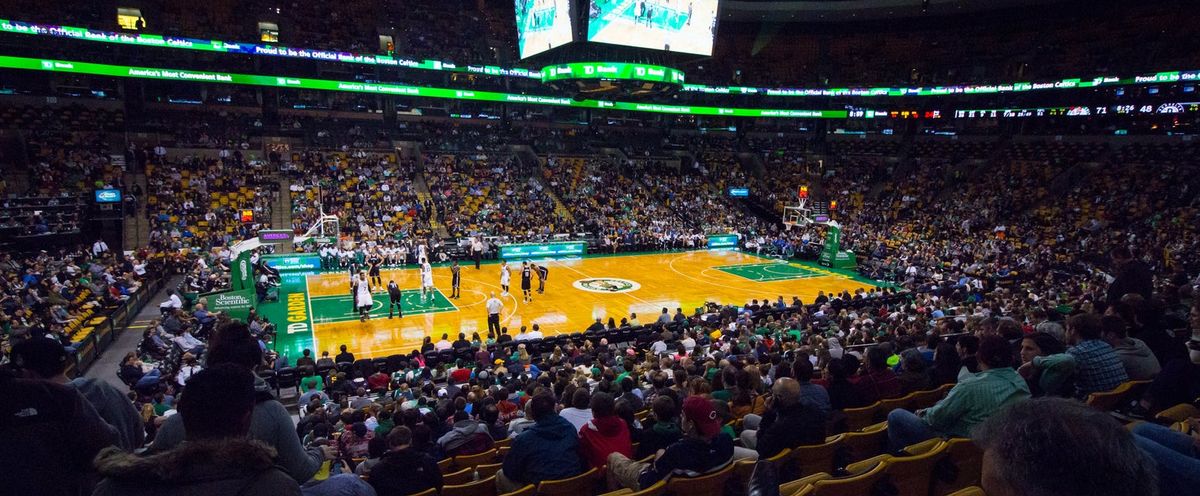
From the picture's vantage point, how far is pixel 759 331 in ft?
46.7

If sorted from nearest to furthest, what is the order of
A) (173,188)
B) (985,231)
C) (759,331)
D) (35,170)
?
1. (759,331)
2. (35,170)
3. (173,188)
4. (985,231)

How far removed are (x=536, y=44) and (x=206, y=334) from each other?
14.7 m

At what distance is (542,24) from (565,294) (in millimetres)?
10112

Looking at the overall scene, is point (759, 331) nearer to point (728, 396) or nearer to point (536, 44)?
point (728, 396)

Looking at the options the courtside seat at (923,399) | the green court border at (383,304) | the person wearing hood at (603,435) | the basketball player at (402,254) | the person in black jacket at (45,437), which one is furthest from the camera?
the basketball player at (402,254)

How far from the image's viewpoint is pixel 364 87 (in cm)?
3466

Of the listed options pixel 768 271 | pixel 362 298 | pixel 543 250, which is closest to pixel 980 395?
pixel 362 298

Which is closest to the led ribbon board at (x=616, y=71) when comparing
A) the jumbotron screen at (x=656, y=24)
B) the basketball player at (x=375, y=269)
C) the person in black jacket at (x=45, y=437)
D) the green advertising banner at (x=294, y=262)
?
the jumbotron screen at (x=656, y=24)

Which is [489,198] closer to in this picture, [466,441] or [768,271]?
[768,271]

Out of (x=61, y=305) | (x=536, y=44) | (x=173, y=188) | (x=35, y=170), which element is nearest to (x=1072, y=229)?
(x=536, y=44)

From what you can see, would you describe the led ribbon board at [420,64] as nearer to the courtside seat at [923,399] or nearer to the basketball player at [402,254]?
the basketball player at [402,254]

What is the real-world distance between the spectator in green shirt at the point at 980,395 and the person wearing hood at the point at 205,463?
14.5ft

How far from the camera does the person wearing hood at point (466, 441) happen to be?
224 inches

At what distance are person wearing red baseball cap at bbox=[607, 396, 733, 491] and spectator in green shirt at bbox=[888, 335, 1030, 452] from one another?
5.42ft
